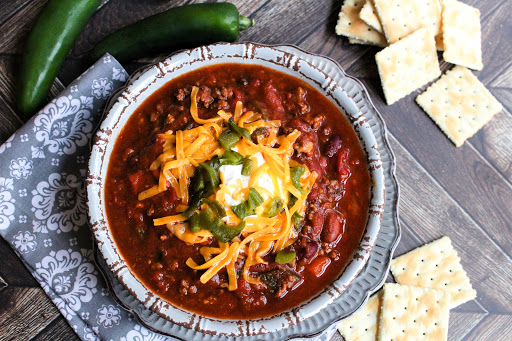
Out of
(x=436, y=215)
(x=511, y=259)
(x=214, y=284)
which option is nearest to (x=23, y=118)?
(x=214, y=284)

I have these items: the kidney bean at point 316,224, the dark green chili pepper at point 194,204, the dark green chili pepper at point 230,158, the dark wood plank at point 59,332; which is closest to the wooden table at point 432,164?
the kidney bean at point 316,224

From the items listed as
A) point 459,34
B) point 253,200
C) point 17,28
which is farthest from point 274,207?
point 17,28

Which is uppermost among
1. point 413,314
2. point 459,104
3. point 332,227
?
point 332,227

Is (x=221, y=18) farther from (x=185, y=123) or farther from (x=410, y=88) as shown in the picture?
(x=410, y=88)

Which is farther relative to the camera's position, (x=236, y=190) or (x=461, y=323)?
(x=461, y=323)

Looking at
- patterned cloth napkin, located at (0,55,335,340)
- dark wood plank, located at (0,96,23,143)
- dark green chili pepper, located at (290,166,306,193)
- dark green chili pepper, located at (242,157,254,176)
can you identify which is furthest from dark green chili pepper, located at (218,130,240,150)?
dark wood plank, located at (0,96,23,143)

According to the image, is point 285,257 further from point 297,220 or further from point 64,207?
point 64,207
